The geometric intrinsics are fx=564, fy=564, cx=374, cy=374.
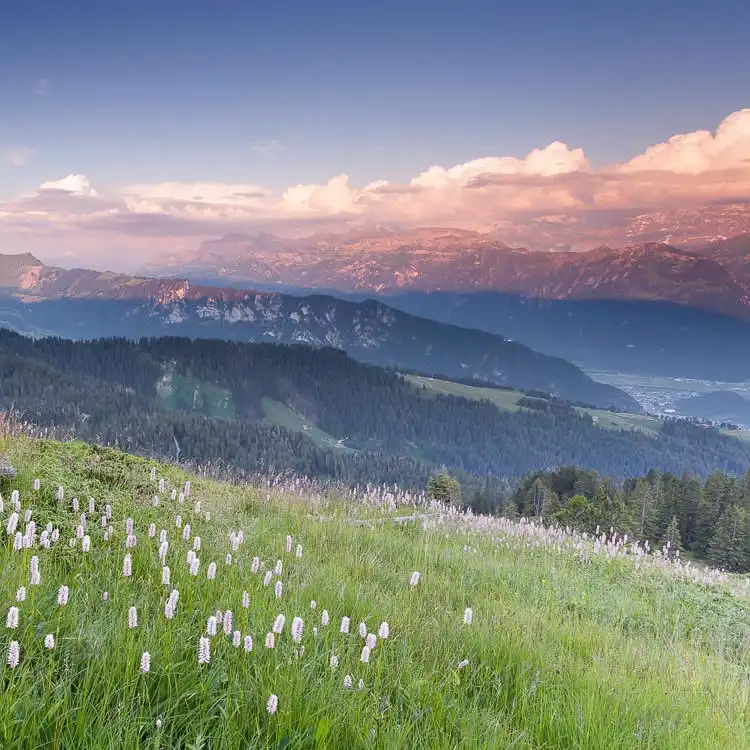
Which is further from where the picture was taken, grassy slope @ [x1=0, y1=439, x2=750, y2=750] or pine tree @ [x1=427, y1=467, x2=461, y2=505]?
pine tree @ [x1=427, y1=467, x2=461, y2=505]

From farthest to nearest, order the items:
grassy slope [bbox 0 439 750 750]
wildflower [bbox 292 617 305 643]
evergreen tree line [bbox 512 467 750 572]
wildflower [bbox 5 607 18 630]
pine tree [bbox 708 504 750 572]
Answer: pine tree [bbox 708 504 750 572], evergreen tree line [bbox 512 467 750 572], wildflower [bbox 292 617 305 643], grassy slope [bbox 0 439 750 750], wildflower [bbox 5 607 18 630]

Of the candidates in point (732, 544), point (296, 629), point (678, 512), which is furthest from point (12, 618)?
point (678, 512)

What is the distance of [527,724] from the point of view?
11.3ft

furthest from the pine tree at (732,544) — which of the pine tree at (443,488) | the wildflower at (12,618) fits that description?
the wildflower at (12,618)

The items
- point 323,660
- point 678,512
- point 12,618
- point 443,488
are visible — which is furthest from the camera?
point 678,512

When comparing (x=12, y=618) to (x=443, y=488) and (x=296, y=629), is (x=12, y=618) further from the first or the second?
(x=443, y=488)

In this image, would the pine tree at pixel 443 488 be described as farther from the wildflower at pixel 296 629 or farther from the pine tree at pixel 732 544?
the wildflower at pixel 296 629

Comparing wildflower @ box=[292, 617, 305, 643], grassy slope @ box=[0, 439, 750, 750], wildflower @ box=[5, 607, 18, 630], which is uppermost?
wildflower @ box=[5, 607, 18, 630]

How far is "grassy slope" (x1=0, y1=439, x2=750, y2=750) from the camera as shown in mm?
2775

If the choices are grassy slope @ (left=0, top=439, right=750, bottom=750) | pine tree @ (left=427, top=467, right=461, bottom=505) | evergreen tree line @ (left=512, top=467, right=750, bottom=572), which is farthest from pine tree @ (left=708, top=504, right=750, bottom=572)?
grassy slope @ (left=0, top=439, right=750, bottom=750)

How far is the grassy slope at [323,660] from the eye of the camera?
278cm

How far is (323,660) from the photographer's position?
348cm

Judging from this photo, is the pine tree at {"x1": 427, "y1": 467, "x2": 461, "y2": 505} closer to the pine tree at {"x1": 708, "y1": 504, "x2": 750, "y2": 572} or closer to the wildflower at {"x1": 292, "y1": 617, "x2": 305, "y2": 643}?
the pine tree at {"x1": 708, "y1": 504, "x2": 750, "y2": 572}

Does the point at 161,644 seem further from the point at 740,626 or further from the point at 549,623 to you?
the point at 740,626
